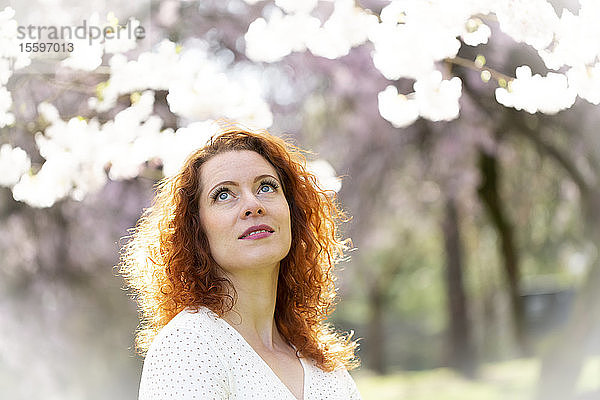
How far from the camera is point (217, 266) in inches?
69.1

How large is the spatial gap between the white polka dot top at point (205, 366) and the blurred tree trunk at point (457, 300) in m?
8.84

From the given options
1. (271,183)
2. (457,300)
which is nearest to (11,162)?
(271,183)

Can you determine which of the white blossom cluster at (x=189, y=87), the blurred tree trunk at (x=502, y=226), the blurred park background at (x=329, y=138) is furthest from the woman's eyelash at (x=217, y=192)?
the blurred tree trunk at (x=502, y=226)

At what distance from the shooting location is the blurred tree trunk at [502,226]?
8445 millimetres

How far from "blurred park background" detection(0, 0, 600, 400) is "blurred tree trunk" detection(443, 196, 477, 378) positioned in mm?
25

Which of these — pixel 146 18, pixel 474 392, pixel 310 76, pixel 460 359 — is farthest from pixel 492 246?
pixel 146 18

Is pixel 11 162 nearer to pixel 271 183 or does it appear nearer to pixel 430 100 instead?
pixel 271 183

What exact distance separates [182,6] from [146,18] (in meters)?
0.44

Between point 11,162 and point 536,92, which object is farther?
point 11,162

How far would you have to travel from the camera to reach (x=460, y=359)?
1040 cm

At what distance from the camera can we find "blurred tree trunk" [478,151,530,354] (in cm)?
845

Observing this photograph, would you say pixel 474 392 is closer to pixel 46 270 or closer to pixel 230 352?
pixel 46 270

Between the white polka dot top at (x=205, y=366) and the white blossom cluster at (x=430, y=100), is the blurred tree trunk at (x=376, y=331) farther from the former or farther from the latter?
the white polka dot top at (x=205, y=366)

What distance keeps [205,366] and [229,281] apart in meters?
0.24
